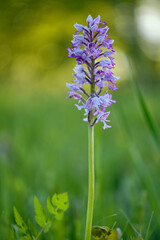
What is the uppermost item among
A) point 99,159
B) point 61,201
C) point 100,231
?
point 99,159

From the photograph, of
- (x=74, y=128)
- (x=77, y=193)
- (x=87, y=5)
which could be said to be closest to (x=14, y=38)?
(x=87, y=5)

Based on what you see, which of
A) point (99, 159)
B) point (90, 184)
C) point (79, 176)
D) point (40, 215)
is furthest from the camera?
point (79, 176)

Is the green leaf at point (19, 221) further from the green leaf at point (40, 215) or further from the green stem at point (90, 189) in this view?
the green stem at point (90, 189)

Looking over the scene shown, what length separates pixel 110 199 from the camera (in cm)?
246

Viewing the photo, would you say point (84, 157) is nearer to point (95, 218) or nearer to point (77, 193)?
point (77, 193)

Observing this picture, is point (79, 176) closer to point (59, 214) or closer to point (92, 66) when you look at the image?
point (59, 214)

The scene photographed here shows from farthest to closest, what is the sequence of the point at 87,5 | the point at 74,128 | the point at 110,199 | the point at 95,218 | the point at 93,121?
the point at 87,5 → the point at 74,128 → the point at 110,199 → the point at 95,218 → the point at 93,121

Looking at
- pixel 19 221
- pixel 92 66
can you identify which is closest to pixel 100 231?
pixel 19 221

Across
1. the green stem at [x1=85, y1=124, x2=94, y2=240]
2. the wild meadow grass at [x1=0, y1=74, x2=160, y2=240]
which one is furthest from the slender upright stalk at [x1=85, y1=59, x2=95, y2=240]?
the wild meadow grass at [x1=0, y1=74, x2=160, y2=240]

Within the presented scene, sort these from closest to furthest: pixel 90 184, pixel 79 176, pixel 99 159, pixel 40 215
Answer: pixel 90 184, pixel 40 215, pixel 99 159, pixel 79 176

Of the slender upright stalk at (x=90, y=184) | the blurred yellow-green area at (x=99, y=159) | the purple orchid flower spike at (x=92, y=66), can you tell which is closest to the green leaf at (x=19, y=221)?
the blurred yellow-green area at (x=99, y=159)

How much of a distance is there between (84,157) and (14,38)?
20275 mm

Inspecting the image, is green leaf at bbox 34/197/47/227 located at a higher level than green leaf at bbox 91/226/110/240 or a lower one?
higher

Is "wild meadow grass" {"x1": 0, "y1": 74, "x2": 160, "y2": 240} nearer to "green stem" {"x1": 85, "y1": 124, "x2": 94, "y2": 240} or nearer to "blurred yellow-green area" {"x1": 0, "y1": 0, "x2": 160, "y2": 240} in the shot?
"blurred yellow-green area" {"x1": 0, "y1": 0, "x2": 160, "y2": 240}
